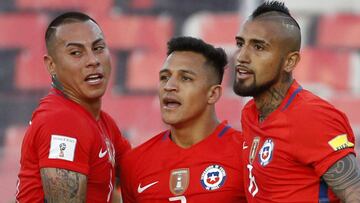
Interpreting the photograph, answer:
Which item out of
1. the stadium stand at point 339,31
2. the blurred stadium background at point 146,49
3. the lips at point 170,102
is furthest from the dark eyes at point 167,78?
the stadium stand at point 339,31

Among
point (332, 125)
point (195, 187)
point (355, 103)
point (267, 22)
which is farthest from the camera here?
point (355, 103)

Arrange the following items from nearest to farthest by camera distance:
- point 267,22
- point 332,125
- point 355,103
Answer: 1. point 332,125
2. point 267,22
3. point 355,103

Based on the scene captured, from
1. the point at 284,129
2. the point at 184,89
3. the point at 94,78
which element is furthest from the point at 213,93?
the point at 284,129

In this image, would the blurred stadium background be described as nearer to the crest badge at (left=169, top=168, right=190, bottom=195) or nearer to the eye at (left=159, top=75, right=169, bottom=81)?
the eye at (left=159, top=75, right=169, bottom=81)

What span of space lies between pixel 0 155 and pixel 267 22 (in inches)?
263

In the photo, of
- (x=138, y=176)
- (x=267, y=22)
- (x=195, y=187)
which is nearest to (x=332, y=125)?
(x=267, y=22)

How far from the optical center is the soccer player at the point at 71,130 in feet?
16.0

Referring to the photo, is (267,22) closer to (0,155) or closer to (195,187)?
(195,187)

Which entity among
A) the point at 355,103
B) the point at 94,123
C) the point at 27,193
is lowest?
the point at 27,193

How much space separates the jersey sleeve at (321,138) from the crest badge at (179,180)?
0.94 meters

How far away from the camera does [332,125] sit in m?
4.57

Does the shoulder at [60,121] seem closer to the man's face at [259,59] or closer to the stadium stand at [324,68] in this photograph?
the man's face at [259,59]

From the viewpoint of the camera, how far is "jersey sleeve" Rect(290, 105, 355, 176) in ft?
14.9

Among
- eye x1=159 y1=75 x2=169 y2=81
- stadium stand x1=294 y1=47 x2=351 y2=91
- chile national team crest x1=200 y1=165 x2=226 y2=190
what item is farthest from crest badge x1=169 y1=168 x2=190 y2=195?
stadium stand x1=294 y1=47 x2=351 y2=91
